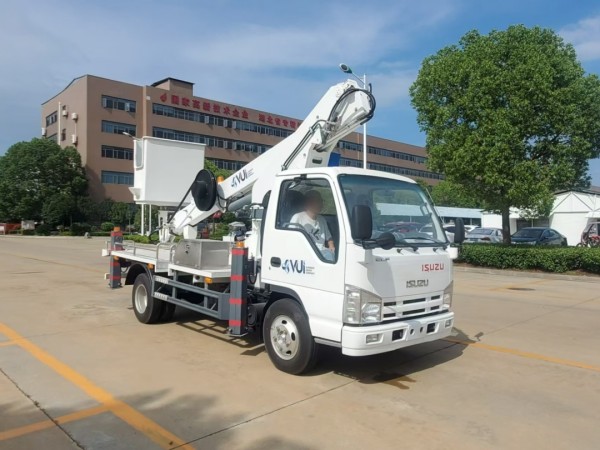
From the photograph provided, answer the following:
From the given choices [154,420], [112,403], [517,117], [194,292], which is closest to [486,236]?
[517,117]

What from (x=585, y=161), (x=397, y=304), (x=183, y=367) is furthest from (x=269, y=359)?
(x=585, y=161)

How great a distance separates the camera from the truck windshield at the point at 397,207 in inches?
214

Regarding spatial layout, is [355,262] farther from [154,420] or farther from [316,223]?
[154,420]

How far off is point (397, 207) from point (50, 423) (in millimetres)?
4053

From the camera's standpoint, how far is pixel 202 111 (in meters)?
69.5

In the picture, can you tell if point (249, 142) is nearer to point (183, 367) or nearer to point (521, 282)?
point (521, 282)

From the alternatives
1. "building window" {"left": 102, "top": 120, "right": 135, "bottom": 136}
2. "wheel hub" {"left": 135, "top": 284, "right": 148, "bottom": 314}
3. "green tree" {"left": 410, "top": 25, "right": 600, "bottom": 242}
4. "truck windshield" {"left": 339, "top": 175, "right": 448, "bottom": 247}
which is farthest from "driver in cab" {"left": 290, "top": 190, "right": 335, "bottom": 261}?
"building window" {"left": 102, "top": 120, "right": 135, "bottom": 136}

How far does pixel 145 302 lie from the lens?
814 cm

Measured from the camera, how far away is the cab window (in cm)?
529

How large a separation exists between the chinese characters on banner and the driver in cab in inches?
2514

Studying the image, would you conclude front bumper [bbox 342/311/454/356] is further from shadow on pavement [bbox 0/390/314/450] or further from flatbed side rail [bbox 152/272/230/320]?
flatbed side rail [bbox 152/272/230/320]

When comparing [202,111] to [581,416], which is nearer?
[581,416]

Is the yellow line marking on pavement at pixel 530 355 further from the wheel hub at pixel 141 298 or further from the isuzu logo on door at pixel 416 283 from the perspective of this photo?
the wheel hub at pixel 141 298

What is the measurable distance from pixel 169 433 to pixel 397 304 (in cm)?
254
